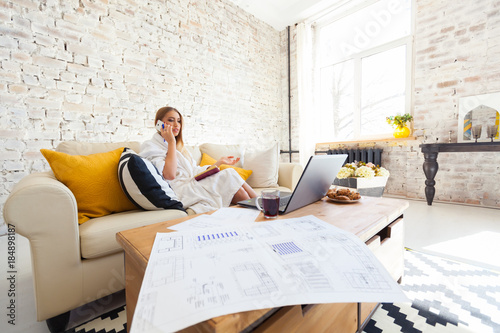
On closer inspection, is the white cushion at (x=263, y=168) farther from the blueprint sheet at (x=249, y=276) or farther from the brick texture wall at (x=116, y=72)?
the blueprint sheet at (x=249, y=276)

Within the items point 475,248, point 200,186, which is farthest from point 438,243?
point 200,186

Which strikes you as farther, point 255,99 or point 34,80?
point 255,99

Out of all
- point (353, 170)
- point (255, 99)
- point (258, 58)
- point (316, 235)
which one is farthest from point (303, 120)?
point (316, 235)

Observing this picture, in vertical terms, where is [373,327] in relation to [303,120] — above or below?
below

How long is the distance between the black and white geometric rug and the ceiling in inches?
149

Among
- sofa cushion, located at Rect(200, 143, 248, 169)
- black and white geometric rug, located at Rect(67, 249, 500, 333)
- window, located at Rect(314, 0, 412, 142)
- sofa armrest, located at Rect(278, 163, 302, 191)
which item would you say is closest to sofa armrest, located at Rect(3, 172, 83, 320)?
black and white geometric rug, located at Rect(67, 249, 500, 333)

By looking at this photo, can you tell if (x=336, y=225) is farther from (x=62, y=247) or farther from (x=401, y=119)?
(x=401, y=119)

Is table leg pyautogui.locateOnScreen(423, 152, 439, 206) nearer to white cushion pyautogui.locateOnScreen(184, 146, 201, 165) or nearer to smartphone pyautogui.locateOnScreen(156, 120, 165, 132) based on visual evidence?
white cushion pyautogui.locateOnScreen(184, 146, 201, 165)

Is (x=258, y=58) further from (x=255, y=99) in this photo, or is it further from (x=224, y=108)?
(x=224, y=108)

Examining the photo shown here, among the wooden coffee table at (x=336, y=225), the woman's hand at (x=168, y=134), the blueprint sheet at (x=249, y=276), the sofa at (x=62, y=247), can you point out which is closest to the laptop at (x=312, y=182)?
the wooden coffee table at (x=336, y=225)

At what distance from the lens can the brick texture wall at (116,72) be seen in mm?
1865

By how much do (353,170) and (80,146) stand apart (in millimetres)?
2217

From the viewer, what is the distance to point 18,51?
1.85 meters

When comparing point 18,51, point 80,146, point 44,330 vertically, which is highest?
point 18,51
